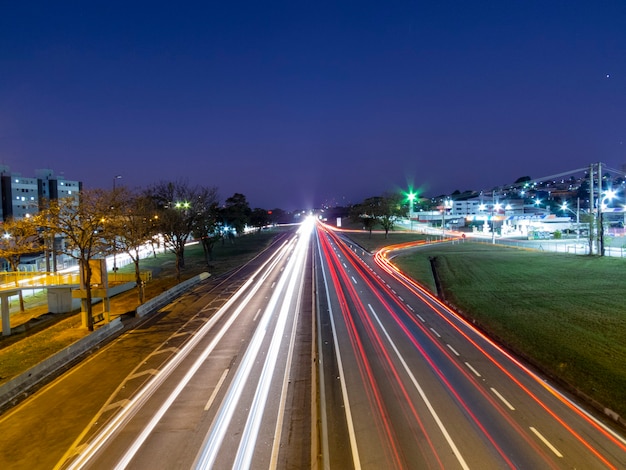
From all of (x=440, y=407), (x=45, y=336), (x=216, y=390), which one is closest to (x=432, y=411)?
(x=440, y=407)

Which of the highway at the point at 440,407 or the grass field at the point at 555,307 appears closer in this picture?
the highway at the point at 440,407

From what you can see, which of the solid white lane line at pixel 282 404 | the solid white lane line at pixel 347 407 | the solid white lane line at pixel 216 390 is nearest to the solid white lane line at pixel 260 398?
the solid white lane line at pixel 282 404

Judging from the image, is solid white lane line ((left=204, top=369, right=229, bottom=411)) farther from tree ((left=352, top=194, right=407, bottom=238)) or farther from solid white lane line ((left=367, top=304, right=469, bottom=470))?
tree ((left=352, top=194, right=407, bottom=238))

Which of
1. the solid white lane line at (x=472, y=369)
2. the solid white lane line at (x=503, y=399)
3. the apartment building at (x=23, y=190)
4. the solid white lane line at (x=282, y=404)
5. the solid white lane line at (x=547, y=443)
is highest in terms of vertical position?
the apartment building at (x=23, y=190)

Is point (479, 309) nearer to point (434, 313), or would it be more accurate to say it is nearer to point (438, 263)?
point (434, 313)

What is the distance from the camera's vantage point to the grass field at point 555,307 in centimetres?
1528

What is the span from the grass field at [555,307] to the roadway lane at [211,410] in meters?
11.0

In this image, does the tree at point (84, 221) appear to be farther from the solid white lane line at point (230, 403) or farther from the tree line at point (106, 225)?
the solid white lane line at point (230, 403)

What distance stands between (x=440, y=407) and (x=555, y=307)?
1666cm

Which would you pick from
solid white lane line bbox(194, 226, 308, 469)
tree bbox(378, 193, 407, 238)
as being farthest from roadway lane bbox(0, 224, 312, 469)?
tree bbox(378, 193, 407, 238)

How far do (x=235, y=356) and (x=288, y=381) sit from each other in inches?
153

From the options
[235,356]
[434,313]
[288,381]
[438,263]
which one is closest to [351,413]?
[288,381]

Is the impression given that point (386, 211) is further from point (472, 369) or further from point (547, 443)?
point (547, 443)

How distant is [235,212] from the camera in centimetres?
9081
